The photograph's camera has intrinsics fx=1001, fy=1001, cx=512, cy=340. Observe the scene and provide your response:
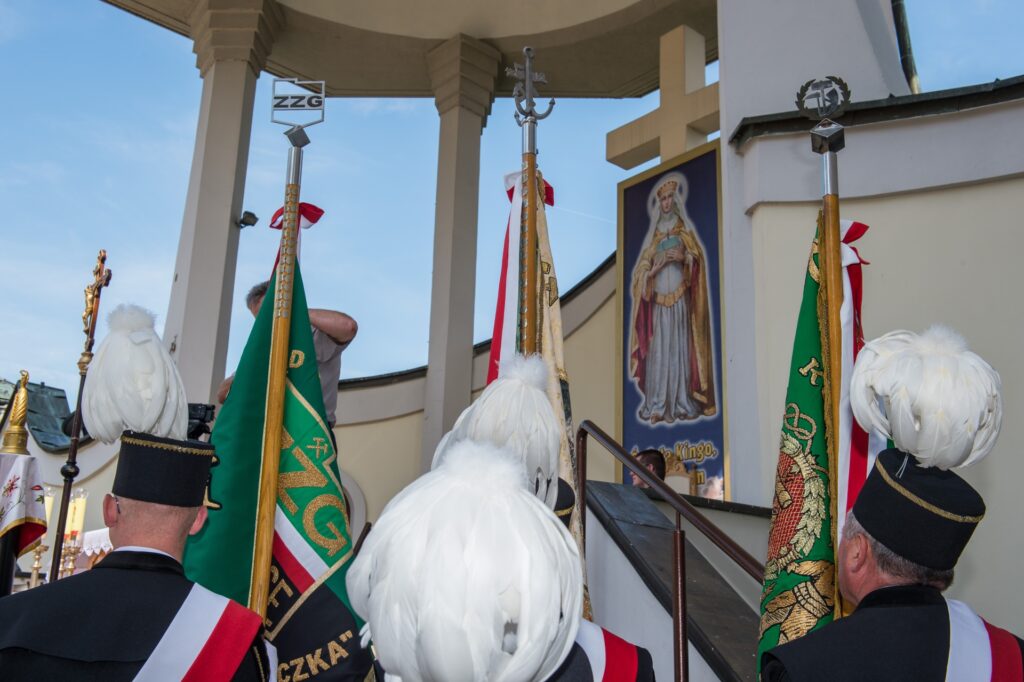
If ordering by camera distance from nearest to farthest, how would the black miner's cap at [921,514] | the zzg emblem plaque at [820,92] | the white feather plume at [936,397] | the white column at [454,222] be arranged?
the black miner's cap at [921,514], the white feather plume at [936,397], the zzg emblem plaque at [820,92], the white column at [454,222]

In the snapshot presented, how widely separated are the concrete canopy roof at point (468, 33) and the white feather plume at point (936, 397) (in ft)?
20.8

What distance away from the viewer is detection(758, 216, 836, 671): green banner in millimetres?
3012

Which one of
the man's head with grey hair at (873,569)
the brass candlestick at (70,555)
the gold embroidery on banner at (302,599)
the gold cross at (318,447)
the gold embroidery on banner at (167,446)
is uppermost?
the gold cross at (318,447)

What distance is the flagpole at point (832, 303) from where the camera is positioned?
3.13 meters

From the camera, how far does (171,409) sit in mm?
2389

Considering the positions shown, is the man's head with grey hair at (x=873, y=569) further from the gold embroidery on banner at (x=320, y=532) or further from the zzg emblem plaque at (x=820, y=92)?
the zzg emblem plaque at (x=820, y=92)

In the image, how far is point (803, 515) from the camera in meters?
3.16

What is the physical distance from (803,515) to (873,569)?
3.80 feet

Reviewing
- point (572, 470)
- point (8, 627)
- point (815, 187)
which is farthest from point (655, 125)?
point (8, 627)

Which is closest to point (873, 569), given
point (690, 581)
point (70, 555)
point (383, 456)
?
point (690, 581)

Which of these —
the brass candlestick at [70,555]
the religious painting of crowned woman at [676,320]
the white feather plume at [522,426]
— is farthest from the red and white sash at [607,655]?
the brass candlestick at [70,555]

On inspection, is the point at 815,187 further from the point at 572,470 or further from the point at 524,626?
the point at 524,626

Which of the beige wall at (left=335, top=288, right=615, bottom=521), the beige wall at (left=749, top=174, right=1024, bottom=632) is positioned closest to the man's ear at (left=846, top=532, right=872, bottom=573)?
the beige wall at (left=749, top=174, right=1024, bottom=632)

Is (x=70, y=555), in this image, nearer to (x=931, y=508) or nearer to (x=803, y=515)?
(x=803, y=515)
